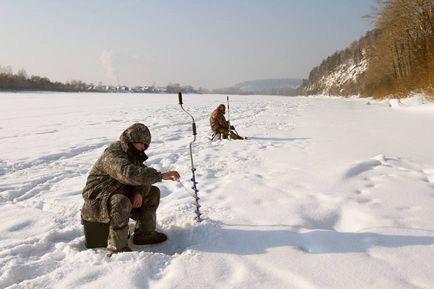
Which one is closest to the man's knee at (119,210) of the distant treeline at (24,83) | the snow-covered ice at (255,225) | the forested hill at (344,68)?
the snow-covered ice at (255,225)

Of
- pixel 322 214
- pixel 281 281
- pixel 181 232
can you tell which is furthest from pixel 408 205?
pixel 181 232

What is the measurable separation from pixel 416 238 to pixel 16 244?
4.43 meters

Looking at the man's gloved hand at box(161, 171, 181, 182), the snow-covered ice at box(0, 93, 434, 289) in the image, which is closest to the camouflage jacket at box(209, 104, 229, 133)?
the snow-covered ice at box(0, 93, 434, 289)

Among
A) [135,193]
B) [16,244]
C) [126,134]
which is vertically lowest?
[16,244]

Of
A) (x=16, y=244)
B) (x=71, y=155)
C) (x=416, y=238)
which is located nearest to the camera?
(x=416, y=238)

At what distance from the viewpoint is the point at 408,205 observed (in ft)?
16.1

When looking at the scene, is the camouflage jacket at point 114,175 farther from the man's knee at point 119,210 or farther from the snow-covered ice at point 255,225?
the snow-covered ice at point 255,225

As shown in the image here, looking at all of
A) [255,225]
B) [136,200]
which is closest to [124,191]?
[136,200]

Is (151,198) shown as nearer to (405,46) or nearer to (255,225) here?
(255,225)

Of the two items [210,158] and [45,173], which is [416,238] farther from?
[45,173]

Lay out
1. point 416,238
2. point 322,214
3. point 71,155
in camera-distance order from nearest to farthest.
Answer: point 416,238, point 322,214, point 71,155

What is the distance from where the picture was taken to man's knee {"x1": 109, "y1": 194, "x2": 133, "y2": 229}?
3.79m

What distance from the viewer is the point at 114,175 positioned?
149 inches

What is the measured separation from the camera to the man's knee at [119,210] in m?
3.79
